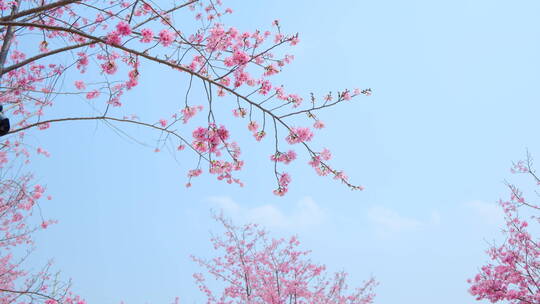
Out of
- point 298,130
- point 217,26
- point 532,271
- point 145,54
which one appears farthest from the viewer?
point 532,271

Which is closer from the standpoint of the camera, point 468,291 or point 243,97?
point 243,97

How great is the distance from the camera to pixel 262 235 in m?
15.0

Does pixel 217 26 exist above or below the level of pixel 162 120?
above

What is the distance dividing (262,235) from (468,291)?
23.4ft

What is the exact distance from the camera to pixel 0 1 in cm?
580

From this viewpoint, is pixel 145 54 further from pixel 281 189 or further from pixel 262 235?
pixel 262 235

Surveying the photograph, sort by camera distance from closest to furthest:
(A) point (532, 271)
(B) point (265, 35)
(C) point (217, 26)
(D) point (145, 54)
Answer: (D) point (145, 54), (C) point (217, 26), (B) point (265, 35), (A) point (532, 271)

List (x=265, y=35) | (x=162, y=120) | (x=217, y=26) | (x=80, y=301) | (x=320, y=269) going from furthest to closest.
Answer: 1. (x=320, y=269)
2. (x=80, y=301)
3. (x=162, y=120)
4. (x=265, y=35)
5. (x=217, y=26)

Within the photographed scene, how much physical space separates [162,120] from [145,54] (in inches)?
93.7

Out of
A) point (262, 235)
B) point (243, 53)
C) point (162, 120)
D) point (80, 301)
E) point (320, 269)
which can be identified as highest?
point (262, 235)

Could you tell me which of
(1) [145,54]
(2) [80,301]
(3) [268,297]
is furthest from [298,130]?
(3) [268,297]

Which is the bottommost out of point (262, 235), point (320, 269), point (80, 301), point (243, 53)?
point (80, 301)

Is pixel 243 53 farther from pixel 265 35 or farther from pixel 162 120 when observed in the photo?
pixel 162 120

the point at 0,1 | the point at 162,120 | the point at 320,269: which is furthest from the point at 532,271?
the point at 0,1
